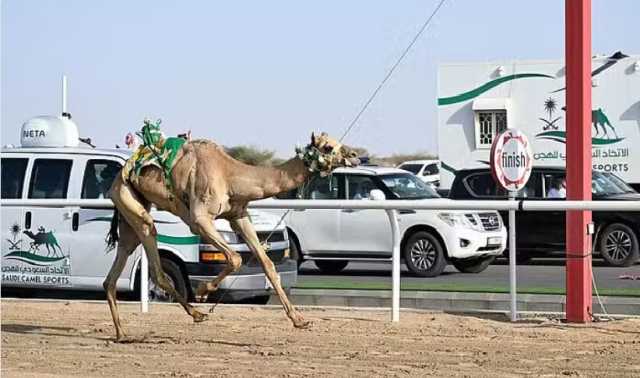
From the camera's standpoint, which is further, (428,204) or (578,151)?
(428,204)

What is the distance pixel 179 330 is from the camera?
40.7 ft

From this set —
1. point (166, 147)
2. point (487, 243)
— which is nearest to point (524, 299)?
point (166, 147)

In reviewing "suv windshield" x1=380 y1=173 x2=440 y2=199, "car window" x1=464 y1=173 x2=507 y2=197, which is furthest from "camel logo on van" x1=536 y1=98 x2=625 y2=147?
"suv windshield" x1=380 y1=173 x2=440 y2=199

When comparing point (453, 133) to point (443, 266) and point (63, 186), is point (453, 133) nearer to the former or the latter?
point (443, 266)

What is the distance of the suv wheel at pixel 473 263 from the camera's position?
20.3m

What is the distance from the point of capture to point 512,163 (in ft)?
48.3

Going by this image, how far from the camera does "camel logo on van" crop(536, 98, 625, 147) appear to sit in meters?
27.4

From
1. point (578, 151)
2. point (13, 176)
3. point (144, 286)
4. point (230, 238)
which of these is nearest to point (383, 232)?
point (230, 238)

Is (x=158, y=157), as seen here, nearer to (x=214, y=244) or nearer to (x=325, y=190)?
(x=214, y=244)

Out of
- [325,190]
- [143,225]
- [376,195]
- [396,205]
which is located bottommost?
[143,225]

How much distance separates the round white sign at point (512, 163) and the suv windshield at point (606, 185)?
824cm

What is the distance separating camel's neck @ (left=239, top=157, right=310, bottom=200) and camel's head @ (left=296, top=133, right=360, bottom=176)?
20 cm

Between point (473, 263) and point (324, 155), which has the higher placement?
point (324, 155)

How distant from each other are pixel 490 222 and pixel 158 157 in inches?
410
